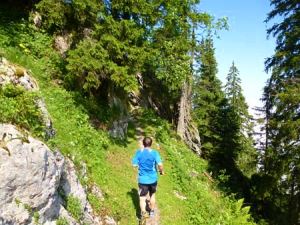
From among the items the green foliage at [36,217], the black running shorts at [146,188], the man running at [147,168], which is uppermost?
the man running at [147,168]

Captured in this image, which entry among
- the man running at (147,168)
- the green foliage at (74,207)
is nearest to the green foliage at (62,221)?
the green foliage at (74,207)

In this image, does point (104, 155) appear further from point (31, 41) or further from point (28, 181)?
point (28, 181)

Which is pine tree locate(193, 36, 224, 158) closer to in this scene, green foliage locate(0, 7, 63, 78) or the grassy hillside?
the grassy hillside

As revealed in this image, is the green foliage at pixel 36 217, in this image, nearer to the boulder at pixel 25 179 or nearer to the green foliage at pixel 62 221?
the boulder at pixel 25 179

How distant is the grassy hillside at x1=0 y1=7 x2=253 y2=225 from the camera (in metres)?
12.2

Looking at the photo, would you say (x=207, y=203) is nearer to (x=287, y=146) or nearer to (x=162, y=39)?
(x=287, y=146)

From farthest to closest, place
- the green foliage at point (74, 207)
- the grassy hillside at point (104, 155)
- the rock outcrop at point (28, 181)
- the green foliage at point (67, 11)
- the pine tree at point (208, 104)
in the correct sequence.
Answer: the pine tree at point (208, 104) → the green foliage at point (67, 11) → the grassy hillside at point (104, 155) → the green foliage at point (74, 207) → the rock outcrop at point (28, 181)

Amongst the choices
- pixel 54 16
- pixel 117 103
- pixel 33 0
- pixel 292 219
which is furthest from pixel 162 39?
pixel 292 219

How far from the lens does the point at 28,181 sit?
25.0ft

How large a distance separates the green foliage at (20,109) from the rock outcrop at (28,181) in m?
0.36

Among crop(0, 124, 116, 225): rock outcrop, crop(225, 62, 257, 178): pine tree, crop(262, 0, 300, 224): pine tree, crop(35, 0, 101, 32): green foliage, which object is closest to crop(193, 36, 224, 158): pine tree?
crop(225, 62, 257, 178): pine tree

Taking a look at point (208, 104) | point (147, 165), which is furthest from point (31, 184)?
point (208, 104)

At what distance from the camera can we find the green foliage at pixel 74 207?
9248 mm

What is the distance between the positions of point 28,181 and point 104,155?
6920mm
